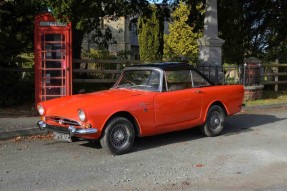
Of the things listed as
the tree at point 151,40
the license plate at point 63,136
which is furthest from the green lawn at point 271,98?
the tree at point 151,40

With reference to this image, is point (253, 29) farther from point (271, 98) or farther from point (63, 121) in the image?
point (63, 121)

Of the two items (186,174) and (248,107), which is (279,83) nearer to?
(248,107)

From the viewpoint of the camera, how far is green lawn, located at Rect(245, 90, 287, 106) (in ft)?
46.9

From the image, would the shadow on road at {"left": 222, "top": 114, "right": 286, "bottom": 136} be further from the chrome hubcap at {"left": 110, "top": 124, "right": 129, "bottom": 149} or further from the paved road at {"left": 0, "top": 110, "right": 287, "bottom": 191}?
the chrome hubcap at {"left": 110, "top": 124, "right": 129, "bottom": 149}

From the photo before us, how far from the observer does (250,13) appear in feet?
69.6

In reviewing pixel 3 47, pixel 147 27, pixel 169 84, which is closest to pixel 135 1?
pixel 3 47

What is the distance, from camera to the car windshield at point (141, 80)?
328 inches

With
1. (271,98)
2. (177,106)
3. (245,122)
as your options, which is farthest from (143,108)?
(271,98)

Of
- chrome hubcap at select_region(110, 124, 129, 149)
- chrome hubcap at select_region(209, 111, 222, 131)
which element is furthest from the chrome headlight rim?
chrome hubcap at select_region(209, 111, 222, 131)

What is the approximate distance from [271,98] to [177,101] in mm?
8675

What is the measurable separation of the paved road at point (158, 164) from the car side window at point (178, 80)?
1.14 metres

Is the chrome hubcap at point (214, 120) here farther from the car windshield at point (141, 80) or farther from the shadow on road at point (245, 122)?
the car windshield at point (141, 80)

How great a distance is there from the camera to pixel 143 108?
7711 mm

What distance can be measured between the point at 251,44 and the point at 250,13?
159 cm
